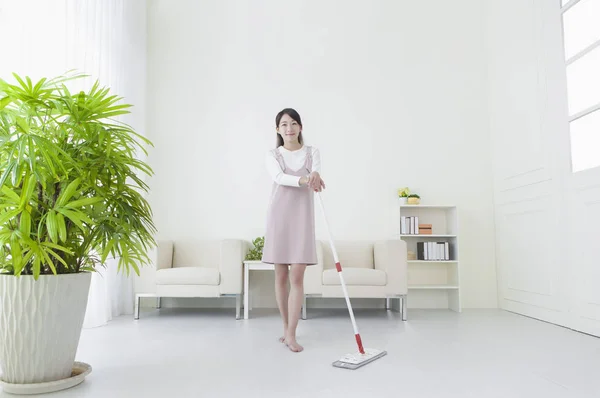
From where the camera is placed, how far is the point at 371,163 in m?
4.89

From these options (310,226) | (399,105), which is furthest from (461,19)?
(310,226)

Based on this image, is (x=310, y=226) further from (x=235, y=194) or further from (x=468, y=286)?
(x=468, y=286)

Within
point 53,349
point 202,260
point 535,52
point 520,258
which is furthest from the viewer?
point 202,260

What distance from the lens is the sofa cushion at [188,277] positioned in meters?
3.90

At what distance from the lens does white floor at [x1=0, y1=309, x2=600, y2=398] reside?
6.30ft

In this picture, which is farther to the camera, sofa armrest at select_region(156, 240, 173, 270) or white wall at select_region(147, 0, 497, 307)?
white wall at select_region(147, 0, 497, 307)

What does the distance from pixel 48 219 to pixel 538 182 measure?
3713 mm

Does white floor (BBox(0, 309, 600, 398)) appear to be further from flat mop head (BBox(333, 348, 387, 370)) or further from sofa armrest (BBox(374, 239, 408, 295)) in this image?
sofa armrest (BBox(374, 239, 408, 295))

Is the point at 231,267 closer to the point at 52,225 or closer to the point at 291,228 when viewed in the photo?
the point at 291,228

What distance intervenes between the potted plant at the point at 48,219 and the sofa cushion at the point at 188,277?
1.84 m

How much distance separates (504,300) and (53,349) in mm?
4094

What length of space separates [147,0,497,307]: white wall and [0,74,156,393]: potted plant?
278 centimetres

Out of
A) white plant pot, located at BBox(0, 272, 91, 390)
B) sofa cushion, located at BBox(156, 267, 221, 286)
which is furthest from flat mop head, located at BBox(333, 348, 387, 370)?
sofa cushion, located at BBox(156, 267, 221, 286)

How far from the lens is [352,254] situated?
453cm
